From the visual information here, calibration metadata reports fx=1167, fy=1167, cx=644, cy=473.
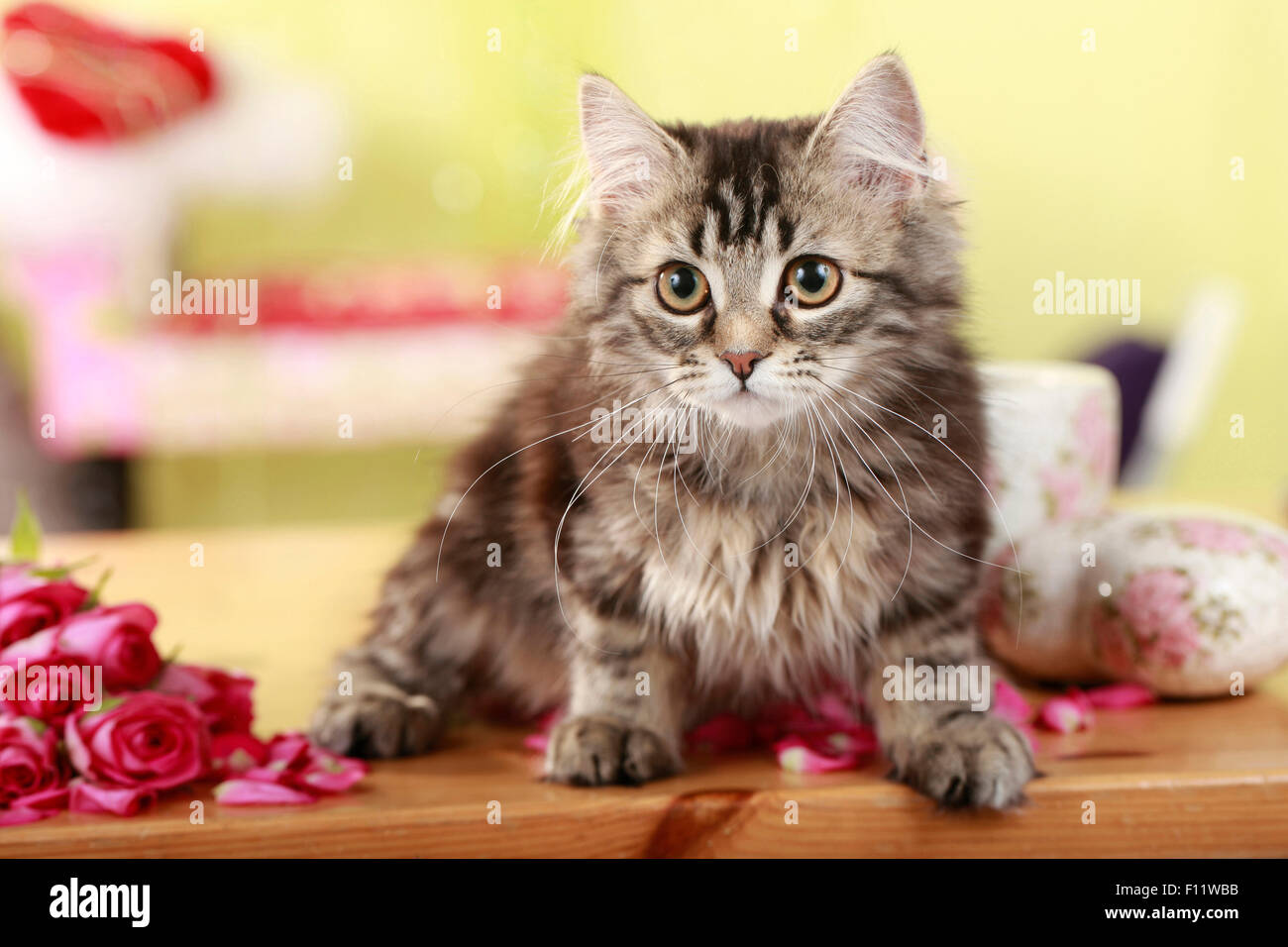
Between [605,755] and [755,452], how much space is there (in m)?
0.29

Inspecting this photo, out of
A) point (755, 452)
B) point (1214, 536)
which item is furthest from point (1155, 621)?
point (755, 452)

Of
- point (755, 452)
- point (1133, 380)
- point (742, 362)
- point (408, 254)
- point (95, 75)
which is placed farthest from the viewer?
point (408, 254)

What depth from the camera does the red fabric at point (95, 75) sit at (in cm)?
276

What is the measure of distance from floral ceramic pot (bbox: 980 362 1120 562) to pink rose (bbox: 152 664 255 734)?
0.78m

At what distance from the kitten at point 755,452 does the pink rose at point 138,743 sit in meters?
0.15

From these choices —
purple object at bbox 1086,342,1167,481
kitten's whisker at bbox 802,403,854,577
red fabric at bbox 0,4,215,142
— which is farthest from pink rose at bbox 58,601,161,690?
purple object at bbox 1086,342,1167,481

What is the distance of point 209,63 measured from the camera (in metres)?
3.14

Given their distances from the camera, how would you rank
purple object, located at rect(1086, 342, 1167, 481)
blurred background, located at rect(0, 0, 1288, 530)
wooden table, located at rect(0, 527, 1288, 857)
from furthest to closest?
purple object, located at rect(1086, 342, 1167, 481) < blurred background, located at rect(0, 0, 1288, 530) < wooden table, located at rect(0, 527, 1288, 857)

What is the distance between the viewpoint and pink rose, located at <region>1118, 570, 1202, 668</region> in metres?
1.12

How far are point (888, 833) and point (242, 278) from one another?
2.90m

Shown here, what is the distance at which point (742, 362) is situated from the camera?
90 cm

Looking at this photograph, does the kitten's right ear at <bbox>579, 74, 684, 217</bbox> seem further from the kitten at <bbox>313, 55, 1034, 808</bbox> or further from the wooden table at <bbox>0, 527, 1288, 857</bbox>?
the wooden table at <bbox>0, 527, 1288, 857</bbox>

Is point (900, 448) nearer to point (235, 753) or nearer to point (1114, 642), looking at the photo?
point (1114, 642)
